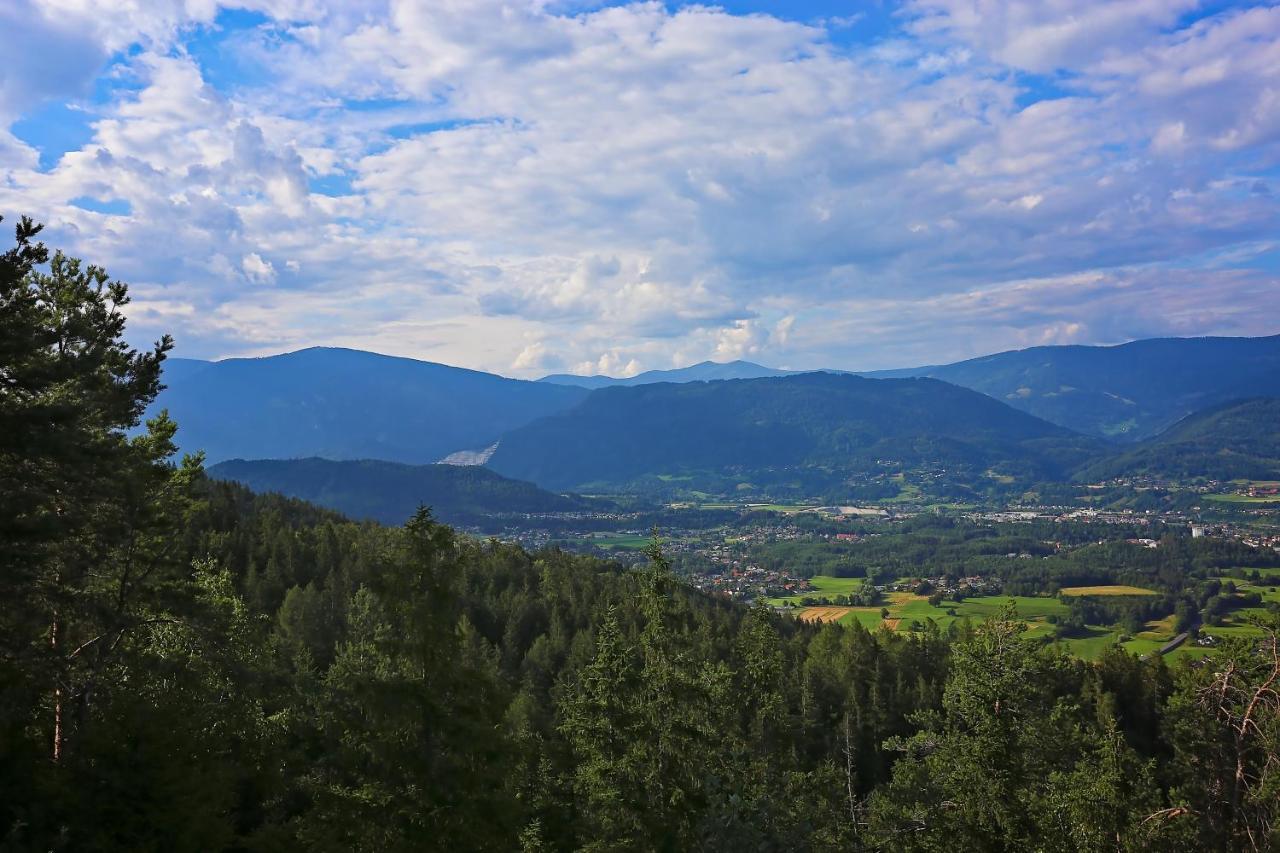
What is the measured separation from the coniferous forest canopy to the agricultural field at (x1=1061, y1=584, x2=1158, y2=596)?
127m

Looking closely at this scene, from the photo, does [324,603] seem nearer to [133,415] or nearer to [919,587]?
[133,415]

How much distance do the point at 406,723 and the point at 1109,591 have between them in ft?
505

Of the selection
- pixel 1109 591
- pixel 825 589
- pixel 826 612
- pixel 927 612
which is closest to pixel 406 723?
pixel 826 612

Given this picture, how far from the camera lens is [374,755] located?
13.7 meters

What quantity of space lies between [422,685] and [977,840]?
1410cm

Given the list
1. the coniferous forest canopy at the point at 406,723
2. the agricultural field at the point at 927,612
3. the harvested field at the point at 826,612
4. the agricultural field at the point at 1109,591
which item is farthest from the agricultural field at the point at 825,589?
the coniferous forest canopy at the point at 406,723

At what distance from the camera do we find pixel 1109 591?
137m

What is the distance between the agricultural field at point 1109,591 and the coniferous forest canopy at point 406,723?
126668 mm

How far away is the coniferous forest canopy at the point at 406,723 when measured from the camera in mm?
14117

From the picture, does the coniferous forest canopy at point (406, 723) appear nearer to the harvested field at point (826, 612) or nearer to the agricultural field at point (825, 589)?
the harvested field at point (826, 612)

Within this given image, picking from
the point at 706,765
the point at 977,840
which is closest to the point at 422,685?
the point at 706,765

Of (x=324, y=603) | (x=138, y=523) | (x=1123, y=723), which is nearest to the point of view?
(x=138, y=523)

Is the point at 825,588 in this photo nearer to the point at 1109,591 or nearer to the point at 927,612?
the point at 927,612

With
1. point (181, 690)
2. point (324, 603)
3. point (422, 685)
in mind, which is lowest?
point (324, 603)
